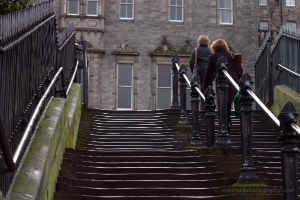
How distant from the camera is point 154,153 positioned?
946 cm

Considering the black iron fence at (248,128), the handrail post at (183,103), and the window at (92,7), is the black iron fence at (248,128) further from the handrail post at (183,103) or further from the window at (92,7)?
the window at (92,7)

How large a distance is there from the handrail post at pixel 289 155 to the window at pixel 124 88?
76.2 ft

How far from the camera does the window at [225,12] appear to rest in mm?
30203

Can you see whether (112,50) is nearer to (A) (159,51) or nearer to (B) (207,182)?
(A) (159,51)

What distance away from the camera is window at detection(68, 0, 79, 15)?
28.8 meters

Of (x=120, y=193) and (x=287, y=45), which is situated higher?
(x=287, y=45)

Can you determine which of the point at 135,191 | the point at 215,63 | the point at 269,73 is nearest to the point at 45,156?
the point at 135,191

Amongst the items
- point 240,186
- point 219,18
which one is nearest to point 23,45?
point 240,186

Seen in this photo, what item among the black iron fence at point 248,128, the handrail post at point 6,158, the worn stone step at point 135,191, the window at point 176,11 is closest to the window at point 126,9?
the window at point 176,11

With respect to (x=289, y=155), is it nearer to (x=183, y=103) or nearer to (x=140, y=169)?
(x=140, y=169)

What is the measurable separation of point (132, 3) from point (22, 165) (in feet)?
78.5

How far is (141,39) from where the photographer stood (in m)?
29.2

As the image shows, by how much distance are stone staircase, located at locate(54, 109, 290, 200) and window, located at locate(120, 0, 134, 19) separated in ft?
58.2

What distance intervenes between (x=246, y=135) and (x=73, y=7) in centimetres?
2200
